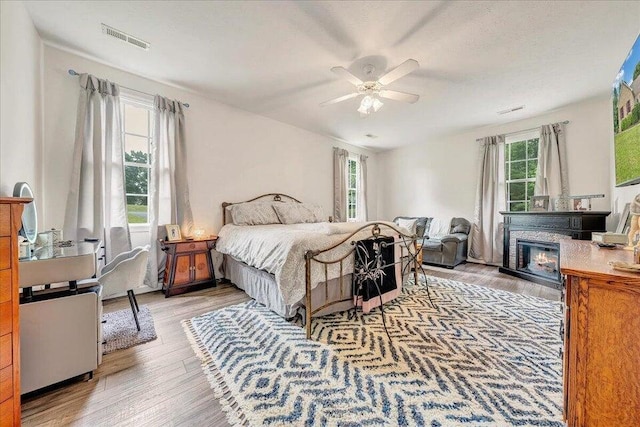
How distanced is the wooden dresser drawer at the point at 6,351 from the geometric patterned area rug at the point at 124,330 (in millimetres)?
930

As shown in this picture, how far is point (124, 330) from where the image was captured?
2236 millimetres

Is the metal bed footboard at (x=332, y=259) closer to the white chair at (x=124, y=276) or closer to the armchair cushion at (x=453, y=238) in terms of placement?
the white chair at (x=124, y=276)

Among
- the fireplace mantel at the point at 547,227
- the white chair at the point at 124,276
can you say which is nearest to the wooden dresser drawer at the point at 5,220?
the white chair at the point at 124,276

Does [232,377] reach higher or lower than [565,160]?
lower

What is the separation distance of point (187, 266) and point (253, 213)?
3.89 feet

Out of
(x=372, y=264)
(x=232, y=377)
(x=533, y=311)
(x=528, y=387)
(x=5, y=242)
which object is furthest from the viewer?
(x=533, y=311)

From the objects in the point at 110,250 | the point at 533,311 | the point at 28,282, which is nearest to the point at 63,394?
the point at 28,282

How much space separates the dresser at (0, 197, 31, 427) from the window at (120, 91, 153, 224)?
89.3 inches

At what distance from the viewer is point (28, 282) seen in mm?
1406

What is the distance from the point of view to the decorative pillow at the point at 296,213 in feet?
13.6

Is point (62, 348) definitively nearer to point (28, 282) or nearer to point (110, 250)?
Answer: point (28, 282)

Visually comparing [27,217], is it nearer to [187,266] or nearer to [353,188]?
[187,266]

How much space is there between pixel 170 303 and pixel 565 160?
6.45 metres

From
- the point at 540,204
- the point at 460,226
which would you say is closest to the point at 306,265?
the point at 540,204
